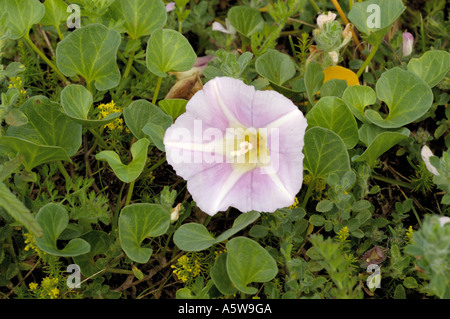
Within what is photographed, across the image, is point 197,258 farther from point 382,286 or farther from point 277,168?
point 382,286

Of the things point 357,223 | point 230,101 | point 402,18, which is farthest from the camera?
point 402,18

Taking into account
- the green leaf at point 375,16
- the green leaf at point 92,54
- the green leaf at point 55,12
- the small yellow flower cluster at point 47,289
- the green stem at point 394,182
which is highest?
the green leaf at point 55,12

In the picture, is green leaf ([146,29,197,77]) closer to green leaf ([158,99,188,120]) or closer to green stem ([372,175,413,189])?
green leaf ([158,99,188,120])

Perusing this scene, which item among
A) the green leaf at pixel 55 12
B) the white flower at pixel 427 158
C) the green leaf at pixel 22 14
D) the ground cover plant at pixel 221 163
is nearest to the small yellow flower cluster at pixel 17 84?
the ground cover plant at pixel 221 163

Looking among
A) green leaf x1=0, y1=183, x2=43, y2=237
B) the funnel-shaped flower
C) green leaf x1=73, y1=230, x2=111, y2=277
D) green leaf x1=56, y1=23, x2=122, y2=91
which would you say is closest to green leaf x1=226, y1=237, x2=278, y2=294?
the funnel-shaped flower

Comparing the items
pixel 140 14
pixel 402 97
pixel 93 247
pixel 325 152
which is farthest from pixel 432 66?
pixel 93 247

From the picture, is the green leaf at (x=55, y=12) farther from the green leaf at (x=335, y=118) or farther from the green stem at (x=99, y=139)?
the green leaf at (x=335, y=118)

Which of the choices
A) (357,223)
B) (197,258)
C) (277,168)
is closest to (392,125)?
(357,223)

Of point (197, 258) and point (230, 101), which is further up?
point (230, 101)
